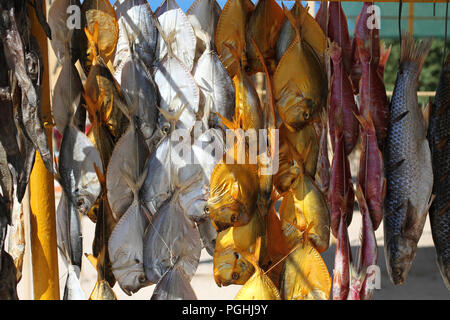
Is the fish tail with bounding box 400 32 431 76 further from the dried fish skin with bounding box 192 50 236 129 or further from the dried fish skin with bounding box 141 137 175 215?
the dried fish skin with bounding box 141 137 175 215

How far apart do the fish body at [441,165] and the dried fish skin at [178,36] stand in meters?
0.80

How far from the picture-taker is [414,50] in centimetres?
133

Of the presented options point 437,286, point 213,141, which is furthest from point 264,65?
point 437,286

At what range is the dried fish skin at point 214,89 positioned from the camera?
1.60 meters

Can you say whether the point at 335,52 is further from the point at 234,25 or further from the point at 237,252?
the point at 237,252

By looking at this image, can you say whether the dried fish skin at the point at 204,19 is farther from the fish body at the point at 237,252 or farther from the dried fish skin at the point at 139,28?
the fish body at the point at 237,252

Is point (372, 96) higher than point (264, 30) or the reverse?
the reverse

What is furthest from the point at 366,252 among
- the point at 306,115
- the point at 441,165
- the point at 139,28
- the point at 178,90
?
the point at 139,28

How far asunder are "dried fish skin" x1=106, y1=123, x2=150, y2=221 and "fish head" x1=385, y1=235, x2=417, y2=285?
80 cm

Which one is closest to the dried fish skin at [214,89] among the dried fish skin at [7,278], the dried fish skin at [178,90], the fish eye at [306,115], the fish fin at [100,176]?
the dried fish skin at [178,90]

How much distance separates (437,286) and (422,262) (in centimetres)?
48

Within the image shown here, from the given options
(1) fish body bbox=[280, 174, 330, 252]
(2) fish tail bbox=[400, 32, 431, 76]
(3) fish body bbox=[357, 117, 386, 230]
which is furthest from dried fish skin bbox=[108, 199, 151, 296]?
(2) fish tail bbox=[400, 32, 431, 76]

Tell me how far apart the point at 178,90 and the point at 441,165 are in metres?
0.84

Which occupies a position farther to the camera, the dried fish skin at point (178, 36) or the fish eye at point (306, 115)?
the dried fish skin at point (178, 36)
